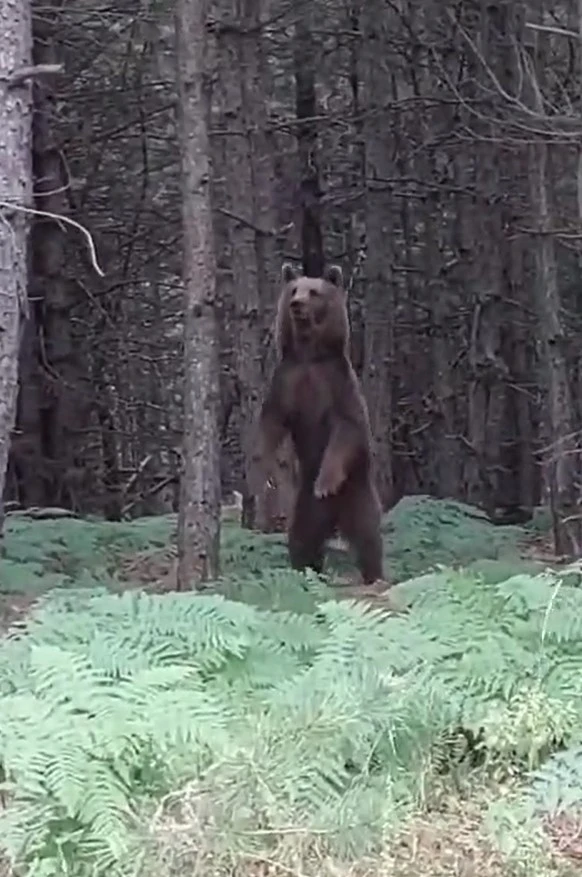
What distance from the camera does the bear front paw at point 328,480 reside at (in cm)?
943

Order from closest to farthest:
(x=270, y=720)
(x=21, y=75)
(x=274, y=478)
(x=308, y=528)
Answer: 1. (x=270, y=720)
2. (x=21, y=75)
3. (x=308, y=528)
4. (x=274, y=478)

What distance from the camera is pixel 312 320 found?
981cm

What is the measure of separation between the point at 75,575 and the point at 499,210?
8.40 m

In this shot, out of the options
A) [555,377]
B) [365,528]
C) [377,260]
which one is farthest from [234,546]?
[377,260]

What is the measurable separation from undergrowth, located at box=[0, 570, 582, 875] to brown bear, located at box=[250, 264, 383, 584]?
133 inches

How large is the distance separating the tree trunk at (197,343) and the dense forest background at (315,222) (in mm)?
3092

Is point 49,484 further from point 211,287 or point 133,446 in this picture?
point 211,287

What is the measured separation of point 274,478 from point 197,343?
3024 millimetres

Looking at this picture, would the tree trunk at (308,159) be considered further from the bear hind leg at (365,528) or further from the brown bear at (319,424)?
the bear hind leg at (365,528)

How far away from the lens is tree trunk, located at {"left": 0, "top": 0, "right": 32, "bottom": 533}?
23.1 feet

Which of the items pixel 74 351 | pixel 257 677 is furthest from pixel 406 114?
pixel 257 677

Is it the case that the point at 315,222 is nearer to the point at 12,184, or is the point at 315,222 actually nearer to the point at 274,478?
the point at 274,478

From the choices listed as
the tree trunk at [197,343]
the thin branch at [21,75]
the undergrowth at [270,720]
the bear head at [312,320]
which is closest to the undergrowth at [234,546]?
the tree trunk at [197,343]

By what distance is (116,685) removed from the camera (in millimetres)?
5203
